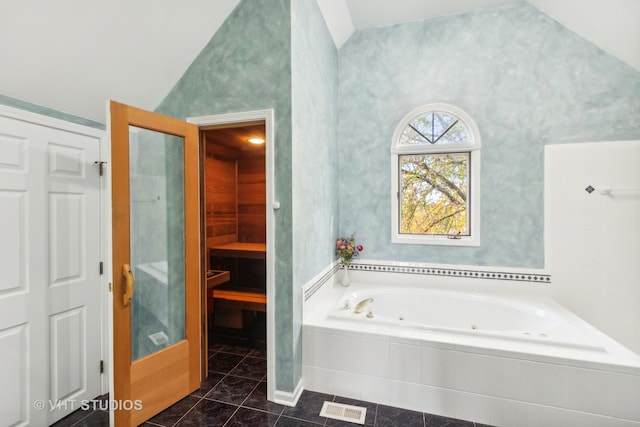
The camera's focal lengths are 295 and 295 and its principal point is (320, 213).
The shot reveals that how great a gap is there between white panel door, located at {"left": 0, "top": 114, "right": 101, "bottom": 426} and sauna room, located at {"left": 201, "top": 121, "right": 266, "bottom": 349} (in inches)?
35.8

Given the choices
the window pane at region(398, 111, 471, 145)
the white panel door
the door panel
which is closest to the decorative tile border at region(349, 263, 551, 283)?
the window pane at region(398, 111, 471, 145)

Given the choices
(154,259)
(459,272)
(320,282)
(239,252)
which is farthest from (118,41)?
(459,272)

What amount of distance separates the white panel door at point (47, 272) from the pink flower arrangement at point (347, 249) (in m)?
2.06

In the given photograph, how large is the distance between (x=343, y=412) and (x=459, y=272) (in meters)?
1.73

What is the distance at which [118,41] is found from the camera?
1846mm

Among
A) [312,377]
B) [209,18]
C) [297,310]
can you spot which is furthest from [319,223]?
[209,18]

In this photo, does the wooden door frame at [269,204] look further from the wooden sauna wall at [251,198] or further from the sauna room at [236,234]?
the wooden sauna wall at [251,198]

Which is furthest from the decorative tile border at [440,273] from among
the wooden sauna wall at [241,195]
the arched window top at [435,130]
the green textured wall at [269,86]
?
the wooden sauna wall at [241,195]

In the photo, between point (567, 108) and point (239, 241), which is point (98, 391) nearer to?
point (239, 241)

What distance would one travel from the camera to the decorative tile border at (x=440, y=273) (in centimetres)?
273

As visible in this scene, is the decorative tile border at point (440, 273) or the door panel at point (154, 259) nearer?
the door panel at point (154, 259)

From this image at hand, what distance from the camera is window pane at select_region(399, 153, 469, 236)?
2.99m

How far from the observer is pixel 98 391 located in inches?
82.7

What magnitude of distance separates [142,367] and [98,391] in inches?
24.5
